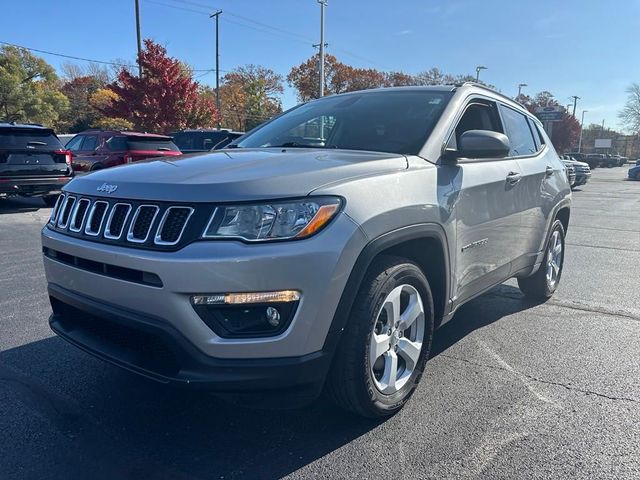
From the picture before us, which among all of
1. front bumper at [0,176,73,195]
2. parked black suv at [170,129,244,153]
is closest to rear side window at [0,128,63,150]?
front bumper at [0,176,73,195]

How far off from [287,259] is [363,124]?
1744mm

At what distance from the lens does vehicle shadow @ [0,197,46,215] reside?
A: 11383 millimetres

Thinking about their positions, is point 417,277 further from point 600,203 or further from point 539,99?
point 539,99

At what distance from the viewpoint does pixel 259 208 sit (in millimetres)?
2270

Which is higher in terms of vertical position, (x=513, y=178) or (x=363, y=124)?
(x=363, y=124)

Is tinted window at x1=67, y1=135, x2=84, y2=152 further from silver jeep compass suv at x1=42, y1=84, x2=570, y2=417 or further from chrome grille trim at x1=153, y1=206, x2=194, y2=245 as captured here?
chrome grille trim at x1=153, y1=206, x2=194, y2=245

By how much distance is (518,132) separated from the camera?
14.9ft

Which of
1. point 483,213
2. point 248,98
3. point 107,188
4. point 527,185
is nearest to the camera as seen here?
point 107,188

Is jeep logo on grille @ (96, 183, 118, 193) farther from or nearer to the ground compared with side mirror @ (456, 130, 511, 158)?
nearer to the ground

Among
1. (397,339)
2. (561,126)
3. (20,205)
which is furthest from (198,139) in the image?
(561,126)

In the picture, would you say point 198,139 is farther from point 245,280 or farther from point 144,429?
point 245,280

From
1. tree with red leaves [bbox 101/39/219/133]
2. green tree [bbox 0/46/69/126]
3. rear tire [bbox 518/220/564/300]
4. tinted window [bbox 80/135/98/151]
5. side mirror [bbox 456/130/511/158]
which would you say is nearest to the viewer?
side mirror [bbox 456/130/511/158]

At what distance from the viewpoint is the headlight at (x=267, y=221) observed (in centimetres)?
224

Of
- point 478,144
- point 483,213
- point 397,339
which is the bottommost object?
point 397,339
